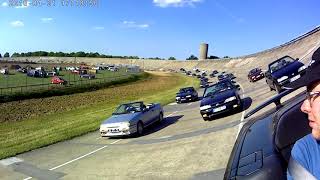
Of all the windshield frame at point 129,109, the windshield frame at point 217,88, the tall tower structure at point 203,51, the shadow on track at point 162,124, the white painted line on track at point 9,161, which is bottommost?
the white painted line on track at point 9,161

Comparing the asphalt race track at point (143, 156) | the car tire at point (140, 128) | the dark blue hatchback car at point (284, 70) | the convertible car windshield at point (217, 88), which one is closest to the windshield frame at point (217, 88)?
the convertible car windshield at point (217, 88)

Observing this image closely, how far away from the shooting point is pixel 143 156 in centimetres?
1472

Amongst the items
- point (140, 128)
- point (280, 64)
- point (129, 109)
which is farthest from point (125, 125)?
point (280, 64)

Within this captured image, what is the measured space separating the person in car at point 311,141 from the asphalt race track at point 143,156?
8303 millimetres

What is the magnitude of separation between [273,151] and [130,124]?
1671cm

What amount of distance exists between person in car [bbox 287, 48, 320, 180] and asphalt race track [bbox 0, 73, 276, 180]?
27.2 feet

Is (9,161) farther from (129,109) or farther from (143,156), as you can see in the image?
(129,109)

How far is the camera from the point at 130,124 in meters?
19.6

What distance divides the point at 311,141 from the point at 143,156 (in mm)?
12679

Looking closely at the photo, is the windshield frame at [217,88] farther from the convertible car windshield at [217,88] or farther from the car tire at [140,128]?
the car tire at [140,128]

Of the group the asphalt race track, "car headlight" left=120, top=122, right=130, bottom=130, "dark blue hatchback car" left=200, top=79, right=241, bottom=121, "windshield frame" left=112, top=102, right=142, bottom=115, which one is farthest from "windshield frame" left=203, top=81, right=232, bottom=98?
"car headlight" left=120, top=122, right=130, bottom=130

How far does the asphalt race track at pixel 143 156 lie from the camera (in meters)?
12.0

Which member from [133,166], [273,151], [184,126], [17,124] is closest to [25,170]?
[133,166]

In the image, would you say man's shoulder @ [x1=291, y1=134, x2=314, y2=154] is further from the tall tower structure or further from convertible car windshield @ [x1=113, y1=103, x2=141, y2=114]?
the tall tower structure
